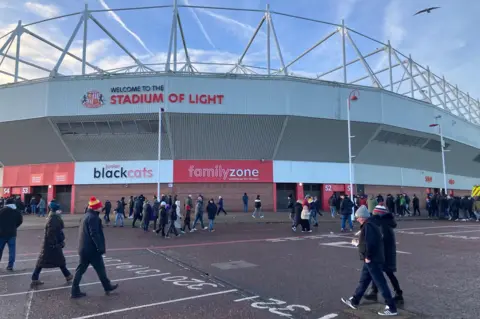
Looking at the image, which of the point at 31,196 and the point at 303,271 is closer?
the point at 303,271

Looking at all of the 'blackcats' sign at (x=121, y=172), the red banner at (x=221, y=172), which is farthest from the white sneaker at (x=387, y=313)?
the 'blackcats' sign at (x=121, y=172)

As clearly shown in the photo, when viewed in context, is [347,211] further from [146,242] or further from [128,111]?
[128,111]

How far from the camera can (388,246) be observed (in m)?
5.58

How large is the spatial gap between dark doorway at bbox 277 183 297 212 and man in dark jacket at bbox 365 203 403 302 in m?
24.4

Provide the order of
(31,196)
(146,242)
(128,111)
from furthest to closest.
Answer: (31,196) → (128,111) → (146,242)

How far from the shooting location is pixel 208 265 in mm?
8656

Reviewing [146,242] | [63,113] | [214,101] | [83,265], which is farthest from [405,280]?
[63,113]

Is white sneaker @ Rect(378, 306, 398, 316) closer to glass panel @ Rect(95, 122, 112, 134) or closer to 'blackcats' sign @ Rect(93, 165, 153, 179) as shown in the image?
'blackcats' sign @ Rect(93, 165, 153, 179)

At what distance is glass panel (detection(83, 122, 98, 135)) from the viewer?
28.2 m

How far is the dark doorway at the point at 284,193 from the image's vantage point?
30.0 meters

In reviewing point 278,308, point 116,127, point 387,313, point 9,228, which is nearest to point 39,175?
point 116,127

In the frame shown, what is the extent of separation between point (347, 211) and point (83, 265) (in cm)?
1310

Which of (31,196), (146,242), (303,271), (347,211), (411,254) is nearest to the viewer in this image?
(303,271)

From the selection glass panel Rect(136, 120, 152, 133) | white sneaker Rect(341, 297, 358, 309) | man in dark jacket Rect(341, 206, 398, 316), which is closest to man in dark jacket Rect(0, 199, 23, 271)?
white sneaker Rect(341, 297, 358, 309)
